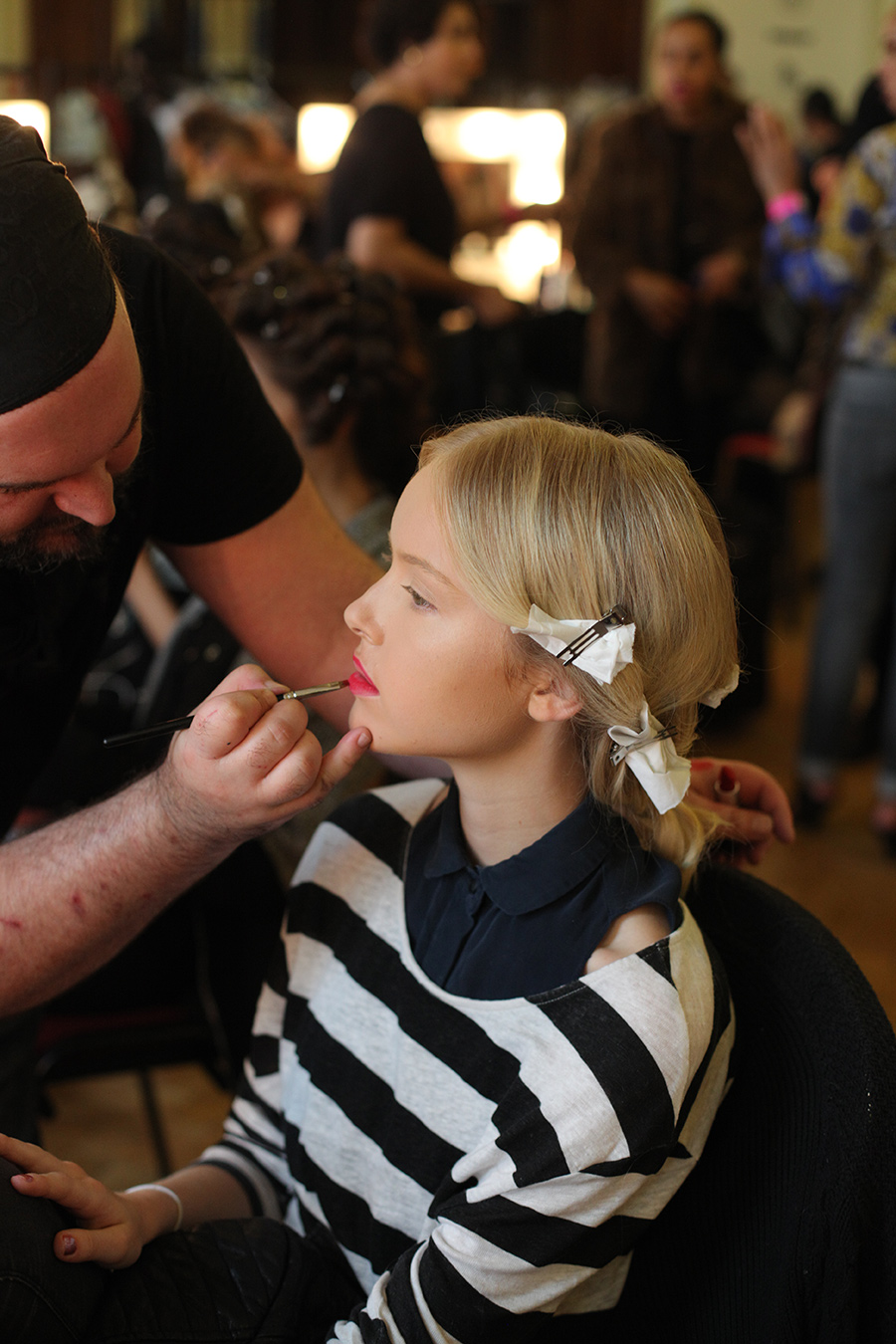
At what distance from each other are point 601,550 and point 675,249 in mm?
2728

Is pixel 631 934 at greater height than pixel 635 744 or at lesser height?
lesser

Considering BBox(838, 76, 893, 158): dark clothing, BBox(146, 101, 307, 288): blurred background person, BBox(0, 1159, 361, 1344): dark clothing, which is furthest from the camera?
BBox(146, 101, 307, 288): blurred background person

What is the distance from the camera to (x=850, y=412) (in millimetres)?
2471

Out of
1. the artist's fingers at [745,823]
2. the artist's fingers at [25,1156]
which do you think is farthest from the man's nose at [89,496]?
the artist's fingers at [745,823]

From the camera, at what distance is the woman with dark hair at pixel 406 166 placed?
270 cm

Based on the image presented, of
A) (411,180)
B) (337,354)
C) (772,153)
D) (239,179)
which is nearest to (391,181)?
(411,180)

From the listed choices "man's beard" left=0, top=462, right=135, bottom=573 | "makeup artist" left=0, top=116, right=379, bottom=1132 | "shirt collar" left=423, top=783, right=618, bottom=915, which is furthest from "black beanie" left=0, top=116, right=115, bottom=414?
"shirt collar" left=423, top=783, right=618, bottom=915

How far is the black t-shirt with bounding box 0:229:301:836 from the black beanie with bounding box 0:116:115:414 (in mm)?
206

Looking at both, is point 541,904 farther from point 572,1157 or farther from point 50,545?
point 50,545

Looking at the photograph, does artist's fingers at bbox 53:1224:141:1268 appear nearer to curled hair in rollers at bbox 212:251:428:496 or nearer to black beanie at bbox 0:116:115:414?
black beanie at bbox 0:116:115:414

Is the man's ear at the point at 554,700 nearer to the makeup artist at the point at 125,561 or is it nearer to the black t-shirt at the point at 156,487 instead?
the makeup artist at the point at 125,561

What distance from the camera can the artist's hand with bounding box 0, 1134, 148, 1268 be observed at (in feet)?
2.60

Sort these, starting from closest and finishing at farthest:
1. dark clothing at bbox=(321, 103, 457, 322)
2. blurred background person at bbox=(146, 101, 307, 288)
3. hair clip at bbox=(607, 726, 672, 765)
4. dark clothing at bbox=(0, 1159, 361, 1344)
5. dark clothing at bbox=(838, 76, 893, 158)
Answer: dark clothing at bbox=(0, 1159, 361, 1344), hair clip at bbox=(607, 726, 672, 765), dark clothing at bbox=(321, 103, 457, 322), dark clothing at bbox=(838, 76, 893, 158), blurred background person at bbox=(146, 101, 307, 288)

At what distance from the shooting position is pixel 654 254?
327 cm
